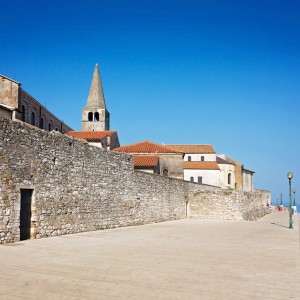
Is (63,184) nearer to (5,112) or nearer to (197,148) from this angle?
(5,112)

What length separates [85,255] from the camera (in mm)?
10078

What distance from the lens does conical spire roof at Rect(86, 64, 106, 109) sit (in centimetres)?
6378

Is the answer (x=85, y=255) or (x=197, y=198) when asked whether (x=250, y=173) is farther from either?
(x=85, y=255)

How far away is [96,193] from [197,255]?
8709 mm

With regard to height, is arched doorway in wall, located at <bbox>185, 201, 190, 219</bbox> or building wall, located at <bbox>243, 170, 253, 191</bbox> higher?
building wall, located at <bbox>243, 170, 253, 191</bbox>

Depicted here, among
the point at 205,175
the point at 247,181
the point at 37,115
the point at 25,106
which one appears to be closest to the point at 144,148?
the point at 37,115

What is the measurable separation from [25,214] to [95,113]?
167 feet

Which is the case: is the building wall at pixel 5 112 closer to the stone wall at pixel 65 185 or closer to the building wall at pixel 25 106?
the building wall at pixel 25 106

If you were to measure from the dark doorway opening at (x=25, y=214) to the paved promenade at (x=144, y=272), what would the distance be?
4.52ft

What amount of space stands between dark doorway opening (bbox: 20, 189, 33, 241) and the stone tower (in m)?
49.4

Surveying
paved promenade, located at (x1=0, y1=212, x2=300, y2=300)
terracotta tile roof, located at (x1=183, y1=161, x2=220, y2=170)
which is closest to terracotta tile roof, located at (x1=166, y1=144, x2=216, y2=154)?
terracotta tile roof, located at (x1=183, y1=161, x2=220, y2=170)

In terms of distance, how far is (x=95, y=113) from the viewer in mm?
63562

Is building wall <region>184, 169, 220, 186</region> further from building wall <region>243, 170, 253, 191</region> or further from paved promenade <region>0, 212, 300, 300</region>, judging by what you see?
paved promenade <region>0, 212, 300, 300</region>

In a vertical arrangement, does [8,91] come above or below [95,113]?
below
